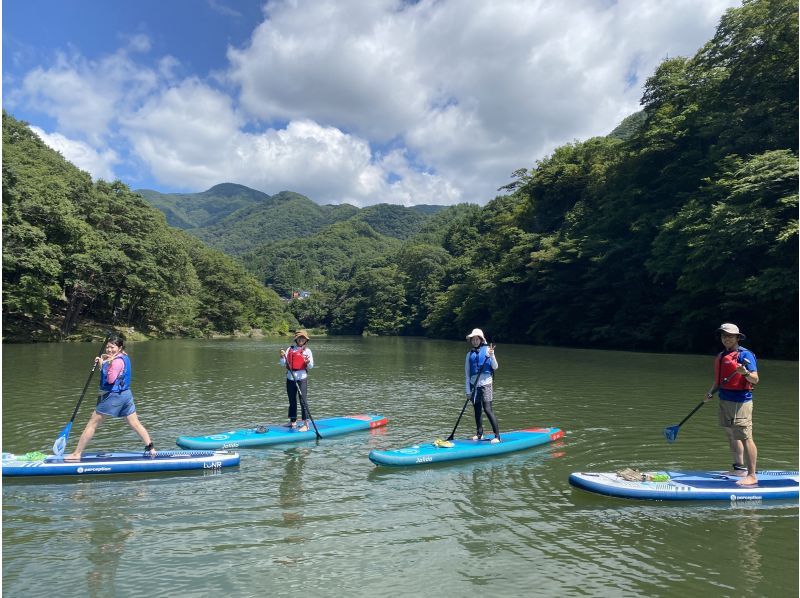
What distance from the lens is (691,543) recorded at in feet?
20.5

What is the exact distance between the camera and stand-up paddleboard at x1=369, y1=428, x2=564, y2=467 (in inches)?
370

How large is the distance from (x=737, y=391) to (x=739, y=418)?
14.7 inches

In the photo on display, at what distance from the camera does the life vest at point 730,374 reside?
24.6ft

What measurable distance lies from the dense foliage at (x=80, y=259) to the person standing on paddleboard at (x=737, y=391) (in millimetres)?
47875

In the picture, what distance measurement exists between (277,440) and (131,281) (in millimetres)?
50059

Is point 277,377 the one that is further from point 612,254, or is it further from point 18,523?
point 612,254

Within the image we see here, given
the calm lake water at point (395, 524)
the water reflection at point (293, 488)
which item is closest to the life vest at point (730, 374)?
the calm lake water at point (395, 524)

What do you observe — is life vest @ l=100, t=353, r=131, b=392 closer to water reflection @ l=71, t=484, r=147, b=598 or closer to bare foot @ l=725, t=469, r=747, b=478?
water reflection @ l=71, t=484, r=147, b=598

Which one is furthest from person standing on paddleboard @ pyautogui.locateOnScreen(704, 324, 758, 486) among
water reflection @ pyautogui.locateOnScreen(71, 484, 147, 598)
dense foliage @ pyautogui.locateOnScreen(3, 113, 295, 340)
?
dense foliage @ pyautogui.locateOnScreen(3, 113, 295, 340)

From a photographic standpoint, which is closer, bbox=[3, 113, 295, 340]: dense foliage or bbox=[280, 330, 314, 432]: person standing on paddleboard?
bbox=[280, 330, 314, 432]: person standing on paddleboard

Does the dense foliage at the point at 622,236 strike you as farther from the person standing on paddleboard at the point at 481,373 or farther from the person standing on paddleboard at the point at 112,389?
the person standing on paddleboard at the point at 112,389

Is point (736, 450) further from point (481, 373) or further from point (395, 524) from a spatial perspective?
point (395, 524)

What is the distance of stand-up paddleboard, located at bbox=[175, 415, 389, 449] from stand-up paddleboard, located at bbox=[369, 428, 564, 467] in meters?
2.42

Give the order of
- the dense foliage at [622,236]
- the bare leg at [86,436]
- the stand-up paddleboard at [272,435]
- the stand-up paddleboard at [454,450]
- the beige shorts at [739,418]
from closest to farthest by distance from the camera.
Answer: the beige shorts at [739,418] < the bare leg at [86,436] < the stand-up paddleboard at [454,450] < the stand-up paddleboard at [272,435] < the dense foliage at [622,236]
